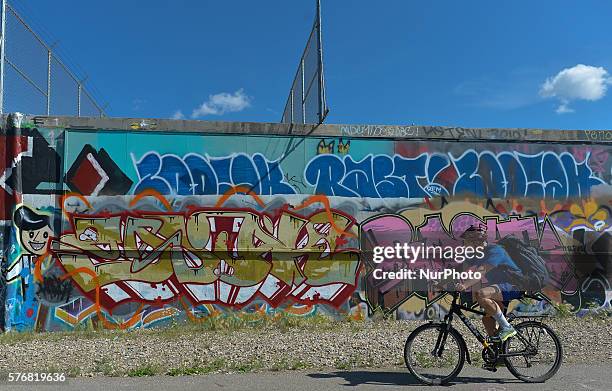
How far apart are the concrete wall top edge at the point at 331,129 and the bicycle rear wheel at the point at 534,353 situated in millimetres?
4657

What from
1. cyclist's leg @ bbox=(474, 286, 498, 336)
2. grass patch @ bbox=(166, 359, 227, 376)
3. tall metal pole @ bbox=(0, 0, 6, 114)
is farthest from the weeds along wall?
cyclist's leg @ bbox=(474, 286, 498, 336)

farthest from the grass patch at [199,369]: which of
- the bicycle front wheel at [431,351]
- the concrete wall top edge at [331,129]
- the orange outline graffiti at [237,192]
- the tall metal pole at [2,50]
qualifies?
the tall metal pole at [2,50]

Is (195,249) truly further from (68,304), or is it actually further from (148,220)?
(68,304)

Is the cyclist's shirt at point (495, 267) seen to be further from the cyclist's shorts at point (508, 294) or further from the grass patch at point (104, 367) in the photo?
the grass patch at point (104, 367)

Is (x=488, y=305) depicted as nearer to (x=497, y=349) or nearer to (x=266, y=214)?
(x=497, y=349)

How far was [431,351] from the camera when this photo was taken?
5.64 m

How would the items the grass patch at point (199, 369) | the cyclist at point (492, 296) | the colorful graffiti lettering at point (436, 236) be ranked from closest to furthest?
the cyclist at point (492, 296), the grass patch at point (199, 369), the colorful graffiti lettering at point (436, 236)

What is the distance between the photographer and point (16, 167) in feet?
28.1

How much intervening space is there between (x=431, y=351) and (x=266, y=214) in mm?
4220

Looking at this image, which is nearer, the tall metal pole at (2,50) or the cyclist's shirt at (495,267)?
the cyclist's shirt at (495,267)

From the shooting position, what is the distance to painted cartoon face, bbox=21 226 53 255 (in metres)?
8.57

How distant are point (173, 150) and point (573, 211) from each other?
295 inches

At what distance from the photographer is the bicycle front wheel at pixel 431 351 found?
5.52 m

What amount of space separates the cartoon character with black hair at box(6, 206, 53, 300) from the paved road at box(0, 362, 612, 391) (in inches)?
139
